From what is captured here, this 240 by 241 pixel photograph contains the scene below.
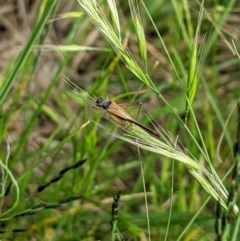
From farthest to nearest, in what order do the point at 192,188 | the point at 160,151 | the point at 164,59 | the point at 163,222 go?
the point at 164,59 → the point at 192,188 → the point at 163,222 → the point at 160,151

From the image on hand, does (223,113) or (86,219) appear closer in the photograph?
(86,219)

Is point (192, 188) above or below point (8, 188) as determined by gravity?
below

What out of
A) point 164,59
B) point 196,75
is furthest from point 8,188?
point 164,59

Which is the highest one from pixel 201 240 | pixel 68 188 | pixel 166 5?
pixel 166 5

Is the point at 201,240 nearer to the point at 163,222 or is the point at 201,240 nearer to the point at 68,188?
the point at 163,222

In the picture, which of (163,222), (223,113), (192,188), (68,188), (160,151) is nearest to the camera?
(160,151)

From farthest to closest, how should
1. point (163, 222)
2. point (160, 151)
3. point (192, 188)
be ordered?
1. point (192, 188)
2. point (163, 222)
3. point (160, 151)

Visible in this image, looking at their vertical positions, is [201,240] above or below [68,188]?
below

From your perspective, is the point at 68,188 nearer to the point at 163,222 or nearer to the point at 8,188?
the point at 163,222

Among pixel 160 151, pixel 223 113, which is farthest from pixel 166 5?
pixel 160 151
